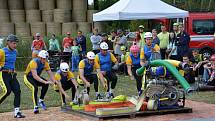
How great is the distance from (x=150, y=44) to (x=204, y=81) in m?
2.98

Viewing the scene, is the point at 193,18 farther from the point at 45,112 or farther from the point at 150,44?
the point at 45,112

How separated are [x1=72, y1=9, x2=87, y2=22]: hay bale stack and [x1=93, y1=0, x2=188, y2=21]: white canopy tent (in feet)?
27.2

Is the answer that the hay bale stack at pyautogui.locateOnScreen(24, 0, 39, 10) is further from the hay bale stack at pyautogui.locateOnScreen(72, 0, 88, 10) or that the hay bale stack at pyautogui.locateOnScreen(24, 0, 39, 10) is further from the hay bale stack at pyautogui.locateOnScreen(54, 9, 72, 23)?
the hay bale stack at pyautogui.locateOnScreen(72, 0, 88, 10)

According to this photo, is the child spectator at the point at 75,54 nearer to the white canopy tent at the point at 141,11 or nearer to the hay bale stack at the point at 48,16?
the white canopy tent at the point at 141,11

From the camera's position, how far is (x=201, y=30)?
2333cm

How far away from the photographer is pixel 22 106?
13305 mm

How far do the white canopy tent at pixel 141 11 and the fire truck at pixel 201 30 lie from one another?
348 cm

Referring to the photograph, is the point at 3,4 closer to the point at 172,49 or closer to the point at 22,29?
the point at 22,29

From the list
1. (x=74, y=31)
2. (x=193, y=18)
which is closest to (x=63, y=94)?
(x=193, y=18)

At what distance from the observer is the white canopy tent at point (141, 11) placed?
1900 centimetres

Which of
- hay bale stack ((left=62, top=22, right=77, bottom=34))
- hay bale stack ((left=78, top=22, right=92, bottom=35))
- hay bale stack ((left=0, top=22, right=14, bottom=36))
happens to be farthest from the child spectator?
hay bale stack ((left=0, top=22, right=14, bottom=36))

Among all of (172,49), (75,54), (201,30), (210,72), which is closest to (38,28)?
(75,54)

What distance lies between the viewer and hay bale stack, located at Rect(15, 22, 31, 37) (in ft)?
89.8

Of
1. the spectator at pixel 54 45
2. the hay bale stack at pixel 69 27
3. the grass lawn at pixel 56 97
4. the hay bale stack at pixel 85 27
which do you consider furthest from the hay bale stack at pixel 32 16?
the grass lawn at pixel 56 97
